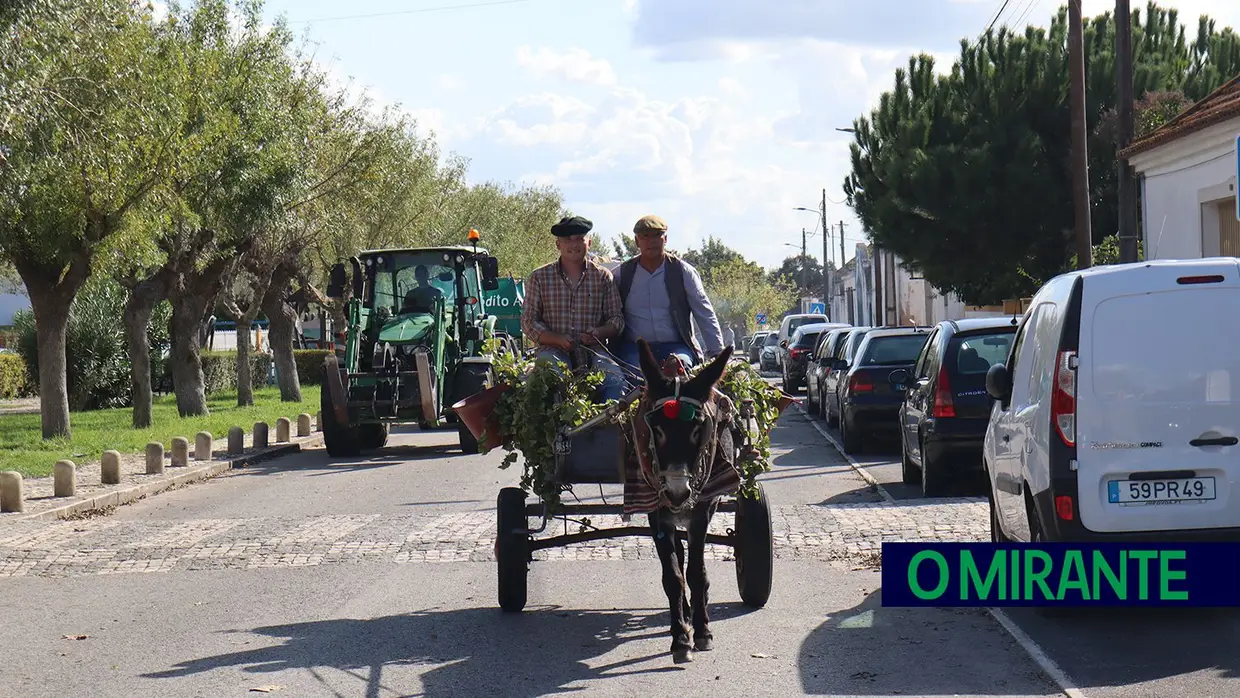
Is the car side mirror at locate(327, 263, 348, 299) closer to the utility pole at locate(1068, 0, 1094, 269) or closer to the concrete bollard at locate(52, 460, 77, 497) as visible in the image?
the concrete bollard at locate(52, 460, 77, 497)

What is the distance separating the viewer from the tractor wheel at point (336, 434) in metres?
20.9

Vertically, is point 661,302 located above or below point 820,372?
above

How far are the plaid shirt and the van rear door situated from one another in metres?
2.67

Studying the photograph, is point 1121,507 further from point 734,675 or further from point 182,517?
point 182,517

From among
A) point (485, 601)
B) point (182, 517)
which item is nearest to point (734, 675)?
point (485, 601)

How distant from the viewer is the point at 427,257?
21.7 meters

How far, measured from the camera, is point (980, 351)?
1407 cm

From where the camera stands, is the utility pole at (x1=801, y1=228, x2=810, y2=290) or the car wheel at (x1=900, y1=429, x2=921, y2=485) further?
the utility pole at (x1=801, y1=228, x2=810, y2=290)

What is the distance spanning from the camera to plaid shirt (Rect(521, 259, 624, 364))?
28.4 feet

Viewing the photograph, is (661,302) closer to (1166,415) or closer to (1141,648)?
(1166,415)

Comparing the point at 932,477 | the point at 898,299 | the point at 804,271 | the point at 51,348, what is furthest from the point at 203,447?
the point at 804,271

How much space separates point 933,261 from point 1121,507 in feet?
96.3

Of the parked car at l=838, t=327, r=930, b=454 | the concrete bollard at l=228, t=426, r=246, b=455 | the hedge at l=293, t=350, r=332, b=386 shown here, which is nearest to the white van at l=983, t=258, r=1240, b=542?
the parked car at l=838, t=327, r=930, b=454

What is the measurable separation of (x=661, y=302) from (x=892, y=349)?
38.1ft
